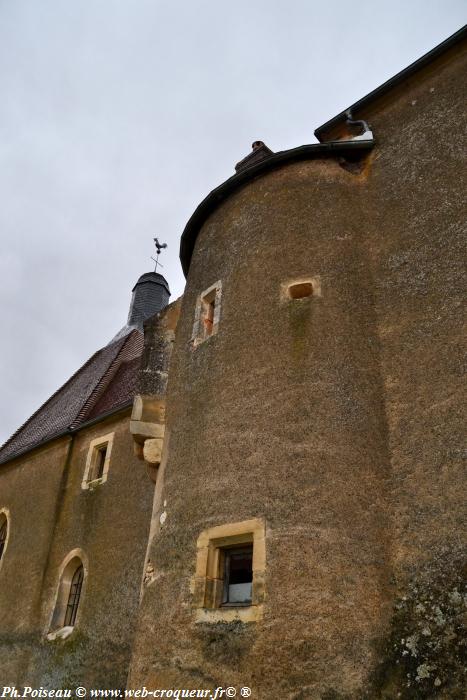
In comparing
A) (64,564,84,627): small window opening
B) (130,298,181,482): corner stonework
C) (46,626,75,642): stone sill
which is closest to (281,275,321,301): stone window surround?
(130,298,181,482): corner stonework

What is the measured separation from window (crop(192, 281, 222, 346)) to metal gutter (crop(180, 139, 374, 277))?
1.63m

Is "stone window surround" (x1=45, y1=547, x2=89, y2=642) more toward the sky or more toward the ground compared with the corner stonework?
more toward the ground

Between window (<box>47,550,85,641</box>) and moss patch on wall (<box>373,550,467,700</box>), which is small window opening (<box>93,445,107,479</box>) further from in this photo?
moss patch on wall (<box>373,550,467,700</box>)

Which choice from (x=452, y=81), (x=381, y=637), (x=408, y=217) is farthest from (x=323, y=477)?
(x=452, y=81)

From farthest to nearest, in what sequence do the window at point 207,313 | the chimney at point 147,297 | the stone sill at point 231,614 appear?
the chimney at point 147,297, the window at point 207,313, the stone sill at point 231,614

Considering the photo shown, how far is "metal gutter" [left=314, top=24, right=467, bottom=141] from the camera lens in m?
7.89

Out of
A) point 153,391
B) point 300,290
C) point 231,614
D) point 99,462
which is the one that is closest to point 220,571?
point 231,614

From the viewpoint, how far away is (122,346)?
54.6ft

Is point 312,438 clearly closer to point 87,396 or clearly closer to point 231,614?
point 231,614

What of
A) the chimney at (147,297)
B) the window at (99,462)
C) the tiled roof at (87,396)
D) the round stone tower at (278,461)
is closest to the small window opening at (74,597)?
the window at (99,462)

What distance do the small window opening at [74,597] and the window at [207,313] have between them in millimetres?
5747

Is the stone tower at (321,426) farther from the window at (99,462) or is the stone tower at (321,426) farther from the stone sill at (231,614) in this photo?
the window at (99,462)

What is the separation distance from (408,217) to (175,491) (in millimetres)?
4366

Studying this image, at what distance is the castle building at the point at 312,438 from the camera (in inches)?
198
